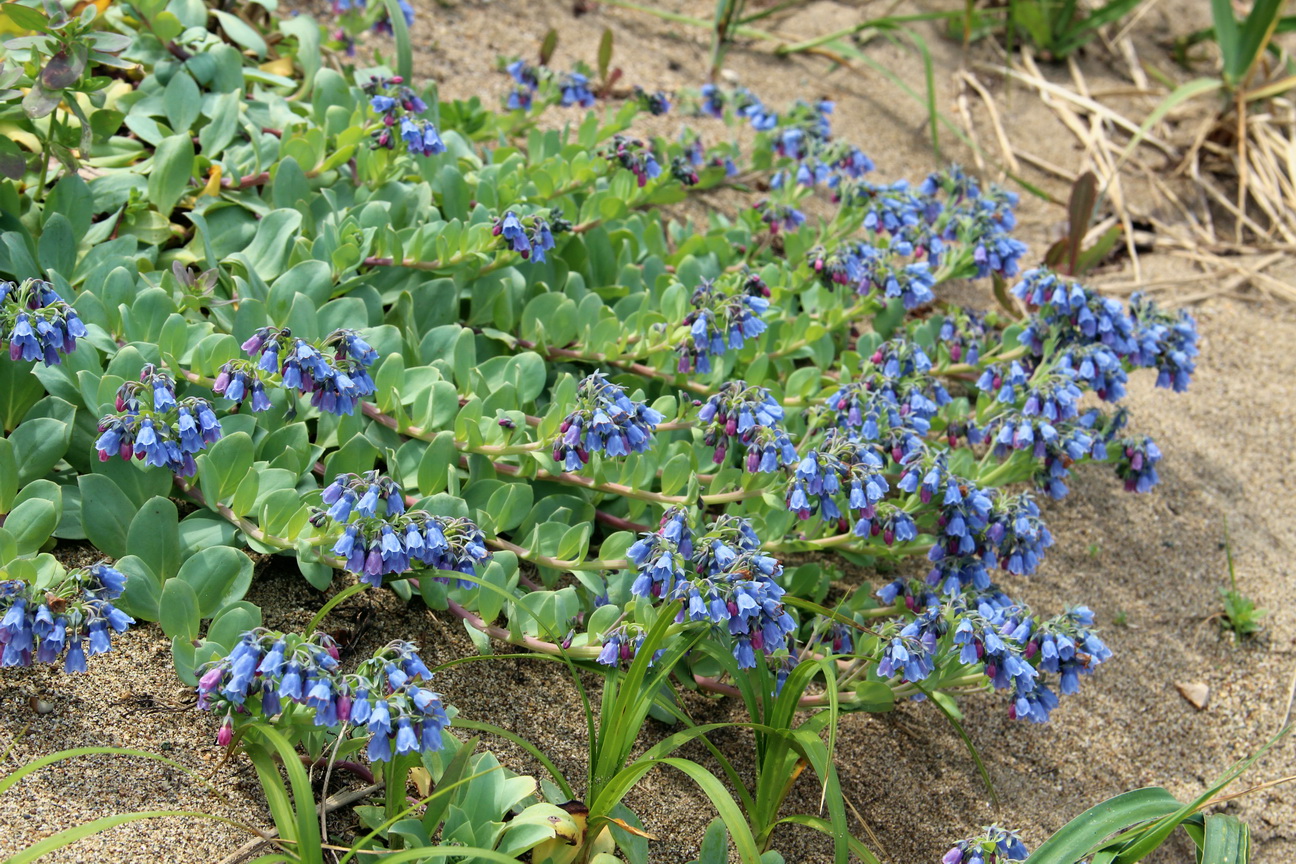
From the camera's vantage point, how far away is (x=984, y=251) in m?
4.06

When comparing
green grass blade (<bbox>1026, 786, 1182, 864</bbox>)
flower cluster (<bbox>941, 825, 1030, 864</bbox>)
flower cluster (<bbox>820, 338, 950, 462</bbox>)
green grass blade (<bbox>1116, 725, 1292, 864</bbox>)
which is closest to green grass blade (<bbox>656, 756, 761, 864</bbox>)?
flower cluster (<bbox>941, 825, 1030, 864</bbox>)

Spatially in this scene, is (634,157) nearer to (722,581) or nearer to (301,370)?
(301,370)

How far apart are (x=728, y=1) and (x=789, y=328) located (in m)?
2.82

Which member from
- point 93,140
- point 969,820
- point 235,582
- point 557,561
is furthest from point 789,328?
point 93,140

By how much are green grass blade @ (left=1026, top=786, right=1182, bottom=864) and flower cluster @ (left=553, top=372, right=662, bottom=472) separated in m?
1.38

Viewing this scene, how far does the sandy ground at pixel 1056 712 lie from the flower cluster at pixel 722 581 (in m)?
0.53

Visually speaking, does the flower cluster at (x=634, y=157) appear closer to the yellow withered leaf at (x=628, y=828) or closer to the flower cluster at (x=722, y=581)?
the flower cluster at (x=722, y=581)

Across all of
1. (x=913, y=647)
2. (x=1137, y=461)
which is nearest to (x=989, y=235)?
(x=1137, y=461)

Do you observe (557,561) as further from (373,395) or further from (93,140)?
(93,140)

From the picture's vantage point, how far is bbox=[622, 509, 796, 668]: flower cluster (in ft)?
8.54

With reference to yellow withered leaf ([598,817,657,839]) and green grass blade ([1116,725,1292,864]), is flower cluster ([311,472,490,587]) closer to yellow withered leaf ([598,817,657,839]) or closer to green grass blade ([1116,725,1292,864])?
yellow withered leaf ([598,817,657,839])

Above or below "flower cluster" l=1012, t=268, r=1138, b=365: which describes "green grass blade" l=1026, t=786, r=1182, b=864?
below

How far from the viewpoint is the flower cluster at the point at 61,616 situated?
225 cm

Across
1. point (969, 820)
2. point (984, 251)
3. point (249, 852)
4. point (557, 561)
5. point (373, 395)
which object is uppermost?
point (984, 251)
